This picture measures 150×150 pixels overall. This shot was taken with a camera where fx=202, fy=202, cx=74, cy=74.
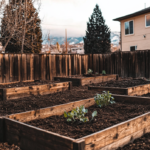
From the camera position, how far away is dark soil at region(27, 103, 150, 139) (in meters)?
2.90

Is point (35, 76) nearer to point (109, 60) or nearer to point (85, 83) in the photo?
point (85, 83)

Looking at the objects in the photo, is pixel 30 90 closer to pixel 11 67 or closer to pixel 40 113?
pixel 40 113

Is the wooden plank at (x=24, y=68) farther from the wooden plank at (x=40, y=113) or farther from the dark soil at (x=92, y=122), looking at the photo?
the dark soil at (x=92, y=122)

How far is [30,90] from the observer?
6320 mm

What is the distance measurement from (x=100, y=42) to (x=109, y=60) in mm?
14247

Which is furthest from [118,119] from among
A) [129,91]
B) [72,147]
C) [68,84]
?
[68,84]

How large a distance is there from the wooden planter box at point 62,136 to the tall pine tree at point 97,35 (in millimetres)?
23726

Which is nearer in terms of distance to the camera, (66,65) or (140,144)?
(140,144)

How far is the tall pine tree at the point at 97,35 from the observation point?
26.8 metres

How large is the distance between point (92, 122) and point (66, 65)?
818 cm

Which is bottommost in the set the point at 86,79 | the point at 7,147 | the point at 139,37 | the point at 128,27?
the point at 7,147

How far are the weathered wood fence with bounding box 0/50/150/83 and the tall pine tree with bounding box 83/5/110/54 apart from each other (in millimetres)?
13544

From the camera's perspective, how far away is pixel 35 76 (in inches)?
396

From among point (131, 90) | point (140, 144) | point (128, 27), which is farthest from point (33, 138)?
point (128, 27)
